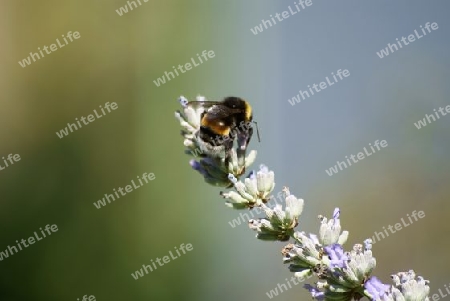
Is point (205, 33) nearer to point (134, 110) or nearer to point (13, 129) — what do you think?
point (134, 110)

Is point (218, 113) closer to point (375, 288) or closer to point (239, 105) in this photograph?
point (239, 105)
